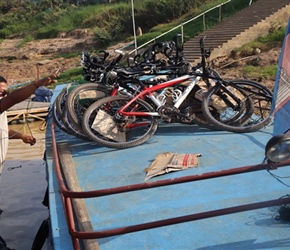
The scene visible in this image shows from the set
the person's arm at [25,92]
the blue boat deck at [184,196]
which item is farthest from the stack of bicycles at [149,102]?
the person's arm at [25,92]

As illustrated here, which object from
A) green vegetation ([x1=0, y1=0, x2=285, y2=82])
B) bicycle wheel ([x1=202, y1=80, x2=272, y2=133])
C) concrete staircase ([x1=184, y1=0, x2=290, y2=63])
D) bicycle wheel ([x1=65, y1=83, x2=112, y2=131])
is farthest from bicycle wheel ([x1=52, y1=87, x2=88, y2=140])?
concrete staircase ([x1=184, y1=0, x2=290, y2=63])

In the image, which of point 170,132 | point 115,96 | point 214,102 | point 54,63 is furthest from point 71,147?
point 54,63

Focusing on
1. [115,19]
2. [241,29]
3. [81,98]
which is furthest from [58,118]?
[115,19]

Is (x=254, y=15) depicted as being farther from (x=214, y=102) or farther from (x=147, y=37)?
(x=214, y=102)

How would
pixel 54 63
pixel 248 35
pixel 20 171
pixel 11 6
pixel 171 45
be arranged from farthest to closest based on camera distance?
pixel 11 6 → pixel 54 63 → pixel 248 35 → pixel 20 171 → pixel 171 45

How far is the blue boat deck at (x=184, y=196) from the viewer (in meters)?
3.06

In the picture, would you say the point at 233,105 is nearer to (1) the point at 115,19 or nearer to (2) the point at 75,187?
(2) the point at 75,187

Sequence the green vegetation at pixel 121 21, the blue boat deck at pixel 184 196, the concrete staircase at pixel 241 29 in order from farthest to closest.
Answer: the green vegetation at pixel 121 21
the concrete staircase at pixel 241 29
the blue boat deck at pixel 184 196

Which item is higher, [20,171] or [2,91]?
[2,91]

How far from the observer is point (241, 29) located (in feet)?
55.3

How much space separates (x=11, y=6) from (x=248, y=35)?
116ft

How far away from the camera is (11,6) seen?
4684cm

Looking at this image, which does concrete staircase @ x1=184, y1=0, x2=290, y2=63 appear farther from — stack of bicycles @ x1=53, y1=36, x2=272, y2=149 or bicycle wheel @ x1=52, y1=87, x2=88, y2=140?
bicycle wheel @ x1=52, y1=87, x2=88, y2=140

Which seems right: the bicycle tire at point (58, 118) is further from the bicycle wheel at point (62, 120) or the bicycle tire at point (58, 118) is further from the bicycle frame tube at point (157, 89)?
the bicycle frame tube at point (157, 89)
